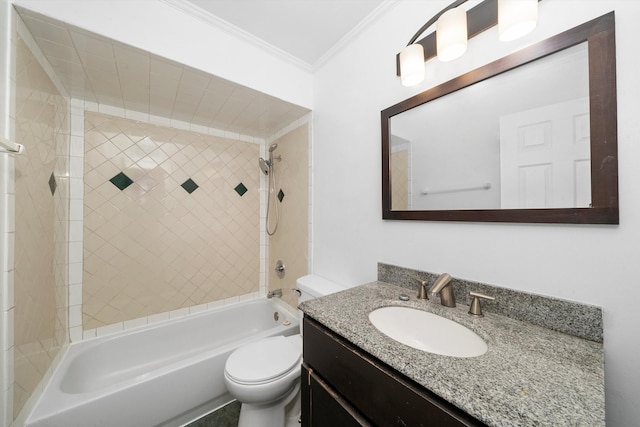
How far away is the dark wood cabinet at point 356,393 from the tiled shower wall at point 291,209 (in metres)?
1.00

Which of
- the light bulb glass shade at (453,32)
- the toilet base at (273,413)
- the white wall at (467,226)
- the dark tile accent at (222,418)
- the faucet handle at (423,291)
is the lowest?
the dark tile accent at (222,418)

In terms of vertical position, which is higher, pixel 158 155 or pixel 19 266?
pixel 158 155

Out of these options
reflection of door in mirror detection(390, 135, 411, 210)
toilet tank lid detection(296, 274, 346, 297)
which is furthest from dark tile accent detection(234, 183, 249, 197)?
reflection of door in mirror detection(390, 135, 411, 210)

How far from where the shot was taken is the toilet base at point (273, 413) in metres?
1.16

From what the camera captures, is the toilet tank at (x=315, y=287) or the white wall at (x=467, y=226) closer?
the white wall at (x=467, y=226)

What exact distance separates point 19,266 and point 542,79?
208 cm

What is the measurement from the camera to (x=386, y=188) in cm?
116

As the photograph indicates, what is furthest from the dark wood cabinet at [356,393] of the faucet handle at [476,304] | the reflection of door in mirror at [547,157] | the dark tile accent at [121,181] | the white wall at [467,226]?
the dark tile accent at [121,181]

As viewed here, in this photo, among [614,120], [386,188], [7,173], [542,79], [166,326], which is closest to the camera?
[614,120]

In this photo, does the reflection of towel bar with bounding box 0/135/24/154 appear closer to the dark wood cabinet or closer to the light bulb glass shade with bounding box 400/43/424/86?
the dark wood cabinet

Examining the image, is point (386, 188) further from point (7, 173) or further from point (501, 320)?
point (7, 173)

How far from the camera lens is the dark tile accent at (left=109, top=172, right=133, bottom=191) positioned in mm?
1649

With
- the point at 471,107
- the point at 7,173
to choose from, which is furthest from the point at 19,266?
the point at 471,107

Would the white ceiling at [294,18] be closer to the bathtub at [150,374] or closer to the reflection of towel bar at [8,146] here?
the reflection of towel bar at [8,146]
